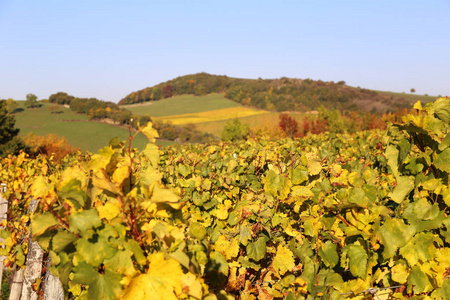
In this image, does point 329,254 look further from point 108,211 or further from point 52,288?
point 52,288

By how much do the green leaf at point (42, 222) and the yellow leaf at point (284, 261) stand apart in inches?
54.8

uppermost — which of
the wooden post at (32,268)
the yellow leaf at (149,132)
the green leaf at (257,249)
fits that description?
the yellow leaf at (149,132)

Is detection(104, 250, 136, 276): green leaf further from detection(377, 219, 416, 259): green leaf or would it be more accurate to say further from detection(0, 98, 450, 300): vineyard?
detection(377, 219, 416, 259): green leaf

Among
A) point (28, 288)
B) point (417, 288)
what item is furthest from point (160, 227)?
point (28, 288)

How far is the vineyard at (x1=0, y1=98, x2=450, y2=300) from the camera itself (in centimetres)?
121

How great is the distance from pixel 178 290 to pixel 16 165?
20.6 ft

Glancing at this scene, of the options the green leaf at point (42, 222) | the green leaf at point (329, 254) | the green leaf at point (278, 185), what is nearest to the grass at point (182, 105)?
the green leaf at point (278, 185)

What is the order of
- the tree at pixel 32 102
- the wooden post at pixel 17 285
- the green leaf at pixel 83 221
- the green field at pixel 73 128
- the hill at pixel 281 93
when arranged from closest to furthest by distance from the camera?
the green leaf at pixel 83 221, the wooden post at pixel 17 285, the green field at pixel 73 128, the tree at pixel 32 102, the hill at pixel 281 93

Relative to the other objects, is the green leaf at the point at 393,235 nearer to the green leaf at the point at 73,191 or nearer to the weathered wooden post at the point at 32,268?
the green leaf at the point at 73,191

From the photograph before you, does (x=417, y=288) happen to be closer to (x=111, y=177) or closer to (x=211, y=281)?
(x=211, y=281)

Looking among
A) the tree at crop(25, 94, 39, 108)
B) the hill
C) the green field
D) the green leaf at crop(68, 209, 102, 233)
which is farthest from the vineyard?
the hill

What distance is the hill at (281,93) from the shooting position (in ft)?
261

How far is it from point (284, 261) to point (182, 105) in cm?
8031

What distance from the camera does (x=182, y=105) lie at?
81.2m
